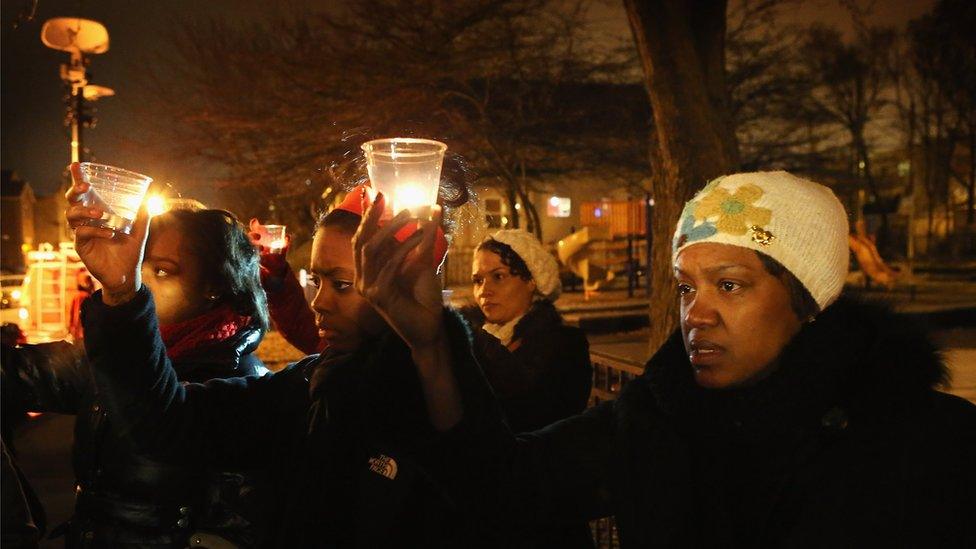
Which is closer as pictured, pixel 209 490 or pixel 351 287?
pixel 351 287

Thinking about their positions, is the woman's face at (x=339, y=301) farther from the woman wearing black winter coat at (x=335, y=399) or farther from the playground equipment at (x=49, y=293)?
the playground equipment at (x=49, y=293)

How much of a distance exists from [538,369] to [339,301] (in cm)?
142

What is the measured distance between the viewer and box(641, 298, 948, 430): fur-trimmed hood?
1.75 metres

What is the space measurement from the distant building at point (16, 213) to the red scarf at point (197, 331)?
84052 mm

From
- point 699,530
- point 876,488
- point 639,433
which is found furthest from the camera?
point 639,433

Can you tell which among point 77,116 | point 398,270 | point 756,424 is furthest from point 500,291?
point 77,116

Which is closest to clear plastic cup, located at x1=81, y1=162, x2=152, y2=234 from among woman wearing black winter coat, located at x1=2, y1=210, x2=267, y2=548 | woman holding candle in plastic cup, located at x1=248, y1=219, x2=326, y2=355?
woman wearing black winter coat, located at x1=2, y1=210, x2=267, y2=548

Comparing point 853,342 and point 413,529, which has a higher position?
point 853,342

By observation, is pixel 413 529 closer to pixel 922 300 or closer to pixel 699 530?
pixel 699 530

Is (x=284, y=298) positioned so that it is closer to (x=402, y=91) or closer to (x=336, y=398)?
(x=336, y=398)

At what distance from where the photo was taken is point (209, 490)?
7.72 feet

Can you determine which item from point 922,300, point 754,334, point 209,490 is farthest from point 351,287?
point 922,300

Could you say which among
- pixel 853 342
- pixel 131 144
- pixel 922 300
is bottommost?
pixel 922 300

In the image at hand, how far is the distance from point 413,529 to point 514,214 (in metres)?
16.2
